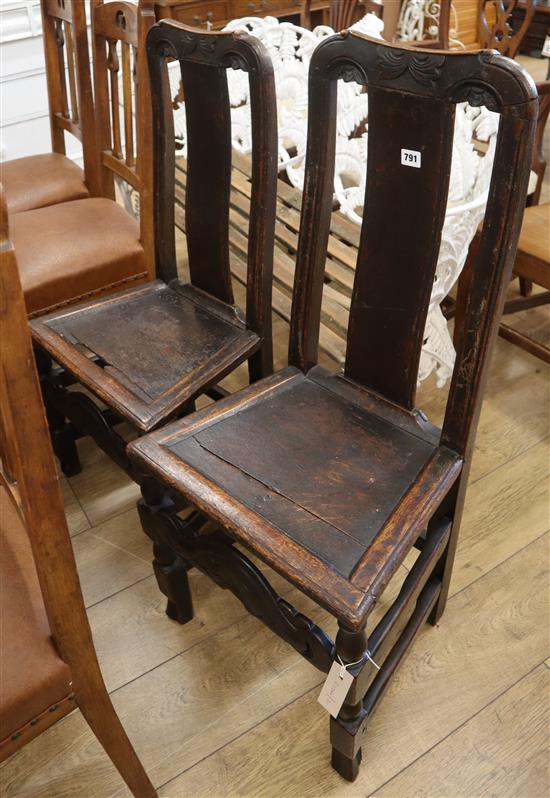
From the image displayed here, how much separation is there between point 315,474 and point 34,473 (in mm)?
455

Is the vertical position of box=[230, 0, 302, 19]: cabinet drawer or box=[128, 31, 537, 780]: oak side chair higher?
box=[230, 0, 302, 19]: cabinet drawer

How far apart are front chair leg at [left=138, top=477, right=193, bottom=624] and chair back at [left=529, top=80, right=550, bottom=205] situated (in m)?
1.22

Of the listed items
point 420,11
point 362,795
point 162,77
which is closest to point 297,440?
point 362,795

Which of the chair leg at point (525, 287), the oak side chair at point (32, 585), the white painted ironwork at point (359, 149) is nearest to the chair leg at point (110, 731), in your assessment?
the oak side chair at point (32, 585)

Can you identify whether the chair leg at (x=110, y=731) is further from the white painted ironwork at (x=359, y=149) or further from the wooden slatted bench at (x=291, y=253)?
the white painted ironwork at (x=359, y=149)

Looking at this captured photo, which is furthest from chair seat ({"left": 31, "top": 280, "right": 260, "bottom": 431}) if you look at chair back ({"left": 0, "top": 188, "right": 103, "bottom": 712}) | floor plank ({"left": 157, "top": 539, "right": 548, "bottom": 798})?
floor plank ({"left": 157, "top": 539, "right": 548, "bottom": 798})

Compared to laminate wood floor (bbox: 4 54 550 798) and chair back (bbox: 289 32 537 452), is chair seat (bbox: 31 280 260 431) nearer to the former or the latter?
chair back (bbox: 289 32 537 452)

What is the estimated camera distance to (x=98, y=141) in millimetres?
1886

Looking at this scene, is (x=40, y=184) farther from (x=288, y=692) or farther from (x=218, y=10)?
(x=218, y=10)

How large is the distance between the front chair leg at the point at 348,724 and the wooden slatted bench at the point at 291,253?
710 millimetres

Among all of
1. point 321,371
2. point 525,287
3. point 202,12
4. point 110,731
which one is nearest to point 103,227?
point 321,371

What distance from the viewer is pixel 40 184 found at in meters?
1.99

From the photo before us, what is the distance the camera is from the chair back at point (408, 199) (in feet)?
2.82

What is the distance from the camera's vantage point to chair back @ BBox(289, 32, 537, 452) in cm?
86
